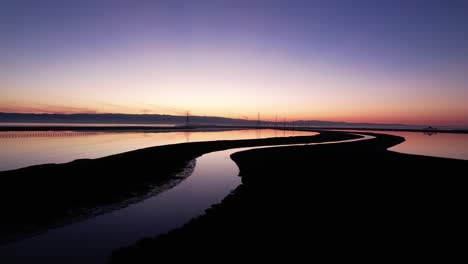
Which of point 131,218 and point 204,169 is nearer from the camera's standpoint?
point 131,218

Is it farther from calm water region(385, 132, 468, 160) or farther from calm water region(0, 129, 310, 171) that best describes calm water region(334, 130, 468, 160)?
calm water region(0, 129, 310, 171)

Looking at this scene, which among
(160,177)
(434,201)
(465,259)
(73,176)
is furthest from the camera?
(160,177)

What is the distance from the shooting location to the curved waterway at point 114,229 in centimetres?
931

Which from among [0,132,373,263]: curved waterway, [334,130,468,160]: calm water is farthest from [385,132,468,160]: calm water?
[0,132,373,263]: curved waterway

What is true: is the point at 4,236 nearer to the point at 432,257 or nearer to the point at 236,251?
the point at 236,251

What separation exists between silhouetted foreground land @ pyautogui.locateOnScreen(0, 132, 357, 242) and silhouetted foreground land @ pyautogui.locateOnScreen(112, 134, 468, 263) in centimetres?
522

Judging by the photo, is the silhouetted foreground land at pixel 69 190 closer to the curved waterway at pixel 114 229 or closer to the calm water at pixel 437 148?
the curved waterway at pixel 114 229

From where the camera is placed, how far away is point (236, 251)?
8938 mm

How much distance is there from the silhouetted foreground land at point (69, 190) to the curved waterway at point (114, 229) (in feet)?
3.27

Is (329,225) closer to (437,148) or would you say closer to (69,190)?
(69,190)

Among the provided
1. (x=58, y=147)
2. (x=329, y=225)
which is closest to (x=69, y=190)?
(x=329, y=225)

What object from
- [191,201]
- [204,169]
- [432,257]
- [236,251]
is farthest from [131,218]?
[204,169]

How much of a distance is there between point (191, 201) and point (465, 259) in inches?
471

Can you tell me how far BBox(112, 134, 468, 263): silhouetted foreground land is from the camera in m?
8.84
